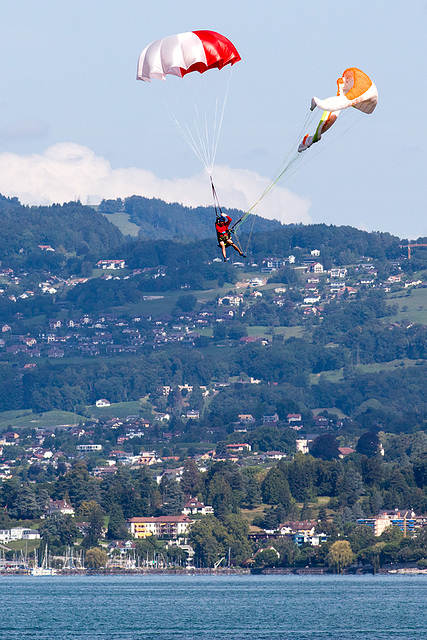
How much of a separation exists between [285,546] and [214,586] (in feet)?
80.7

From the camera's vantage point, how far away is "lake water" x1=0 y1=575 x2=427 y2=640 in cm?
8600

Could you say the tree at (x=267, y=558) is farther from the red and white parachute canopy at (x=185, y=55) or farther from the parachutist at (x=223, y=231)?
the red and white parachute canopy at (x=185, y=55)

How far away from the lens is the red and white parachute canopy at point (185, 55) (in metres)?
59.0

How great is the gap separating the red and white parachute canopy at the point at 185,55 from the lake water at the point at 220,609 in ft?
118

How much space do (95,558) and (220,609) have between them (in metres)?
61.4

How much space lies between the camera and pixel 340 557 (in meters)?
147

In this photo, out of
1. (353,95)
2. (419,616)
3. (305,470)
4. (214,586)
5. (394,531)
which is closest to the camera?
(353,95)

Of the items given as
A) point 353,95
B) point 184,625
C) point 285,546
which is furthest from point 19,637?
point 285,546

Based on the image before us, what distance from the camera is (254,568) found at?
158 m

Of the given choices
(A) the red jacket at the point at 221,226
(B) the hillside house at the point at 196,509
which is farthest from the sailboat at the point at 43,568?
(A) the red jacket at the point at 221,226

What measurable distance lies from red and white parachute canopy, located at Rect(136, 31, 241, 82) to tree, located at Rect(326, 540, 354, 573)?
3700 inches

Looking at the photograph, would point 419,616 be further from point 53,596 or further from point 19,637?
point 53,596

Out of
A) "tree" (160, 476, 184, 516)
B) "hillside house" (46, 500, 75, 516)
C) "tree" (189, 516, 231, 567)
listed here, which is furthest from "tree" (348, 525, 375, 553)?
"hillside house" (46, 500, 75, 516)

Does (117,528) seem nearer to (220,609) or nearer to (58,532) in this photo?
(58,532)
